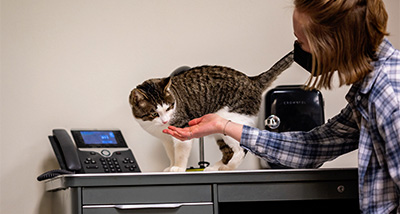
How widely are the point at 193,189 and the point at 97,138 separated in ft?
1.45

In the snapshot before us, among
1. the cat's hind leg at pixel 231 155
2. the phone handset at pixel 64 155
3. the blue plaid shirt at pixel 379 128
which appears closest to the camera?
the blue plaid shirt at pixel 379 128

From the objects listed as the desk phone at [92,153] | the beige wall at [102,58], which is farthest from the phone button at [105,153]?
the beige wall at [102,58]

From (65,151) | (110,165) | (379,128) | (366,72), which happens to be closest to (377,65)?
(366,72)

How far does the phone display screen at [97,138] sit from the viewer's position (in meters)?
1.52

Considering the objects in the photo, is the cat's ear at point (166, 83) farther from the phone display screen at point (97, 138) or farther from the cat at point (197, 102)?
the phone display screen at point (97, 138)

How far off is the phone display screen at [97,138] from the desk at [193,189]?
22 centimetres

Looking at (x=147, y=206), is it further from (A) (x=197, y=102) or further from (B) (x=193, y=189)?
(A) (x=197, y=102)

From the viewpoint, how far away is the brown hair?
1.08 m

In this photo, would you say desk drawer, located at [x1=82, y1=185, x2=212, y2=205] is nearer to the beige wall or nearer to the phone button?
the phone button

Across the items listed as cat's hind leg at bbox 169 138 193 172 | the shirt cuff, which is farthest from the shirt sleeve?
cat's hind leg at bbox 169 138 193 172

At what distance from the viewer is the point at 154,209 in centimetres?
126

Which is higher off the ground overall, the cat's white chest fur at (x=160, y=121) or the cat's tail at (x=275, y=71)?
the cat's tail at (x=275, y=71)

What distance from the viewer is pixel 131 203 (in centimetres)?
125

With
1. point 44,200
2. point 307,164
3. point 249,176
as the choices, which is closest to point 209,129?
point 249,176
